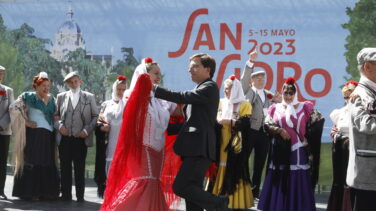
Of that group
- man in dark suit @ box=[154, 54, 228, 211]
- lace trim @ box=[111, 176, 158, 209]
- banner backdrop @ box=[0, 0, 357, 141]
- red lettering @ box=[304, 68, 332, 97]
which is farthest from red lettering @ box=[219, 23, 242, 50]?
man in dark suit @ box=[154, 54, 228, 211]

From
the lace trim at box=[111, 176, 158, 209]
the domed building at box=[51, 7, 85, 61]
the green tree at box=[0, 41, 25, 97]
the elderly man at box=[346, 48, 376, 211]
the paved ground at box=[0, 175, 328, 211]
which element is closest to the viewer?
the elderly man at box=[346, 48, 376, 211]

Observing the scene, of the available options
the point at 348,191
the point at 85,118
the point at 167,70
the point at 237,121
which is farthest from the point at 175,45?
the point at 348,191

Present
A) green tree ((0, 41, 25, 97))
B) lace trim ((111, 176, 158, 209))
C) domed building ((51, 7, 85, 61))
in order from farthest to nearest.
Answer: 1. green tree ((0, 41, 25, 97))
2. domed building ((51, 7, 85, 61))
3. lace trim ((111, 176, 158, 209))

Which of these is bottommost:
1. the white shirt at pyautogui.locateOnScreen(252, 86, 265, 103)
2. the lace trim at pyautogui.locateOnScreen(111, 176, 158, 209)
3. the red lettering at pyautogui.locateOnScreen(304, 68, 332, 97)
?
the lace trim at pyautogui.locateOnScreen(111, 176, 158, 209)

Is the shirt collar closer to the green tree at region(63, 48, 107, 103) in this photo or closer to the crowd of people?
the crowd of people

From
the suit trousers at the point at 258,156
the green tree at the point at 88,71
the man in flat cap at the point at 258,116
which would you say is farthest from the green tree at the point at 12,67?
the suit trousers at the point at 258,156

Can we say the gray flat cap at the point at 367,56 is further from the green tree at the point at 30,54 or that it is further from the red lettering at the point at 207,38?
the green tree at the point at 30,54

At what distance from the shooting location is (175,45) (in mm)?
9797

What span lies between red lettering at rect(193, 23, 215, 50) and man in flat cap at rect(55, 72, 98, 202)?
1.68 m

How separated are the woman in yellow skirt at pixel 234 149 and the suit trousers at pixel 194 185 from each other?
5.85 ft

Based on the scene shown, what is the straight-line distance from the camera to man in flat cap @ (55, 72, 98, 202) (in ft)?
28.2

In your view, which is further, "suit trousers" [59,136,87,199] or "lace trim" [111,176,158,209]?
"suit trousers" [59,136,87,199]

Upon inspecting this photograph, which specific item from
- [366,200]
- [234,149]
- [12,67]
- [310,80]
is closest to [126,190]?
[234,149]

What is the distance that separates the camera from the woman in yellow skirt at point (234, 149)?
7508 mm
